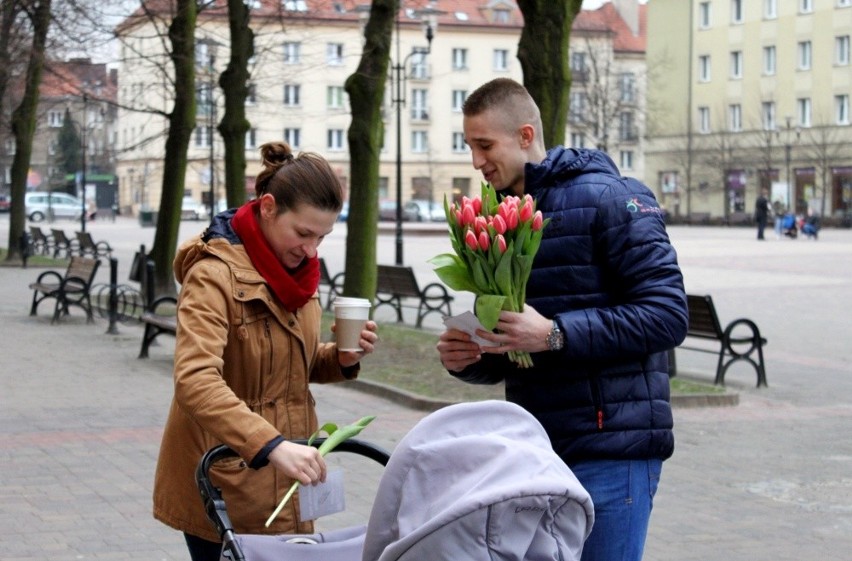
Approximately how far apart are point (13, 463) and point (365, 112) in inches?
331

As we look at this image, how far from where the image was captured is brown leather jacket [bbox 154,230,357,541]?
3451mm

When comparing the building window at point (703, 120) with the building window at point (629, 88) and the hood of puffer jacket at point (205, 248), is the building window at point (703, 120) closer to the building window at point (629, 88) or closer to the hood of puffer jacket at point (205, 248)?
the building window at point (629, 88)

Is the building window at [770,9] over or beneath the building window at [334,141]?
over

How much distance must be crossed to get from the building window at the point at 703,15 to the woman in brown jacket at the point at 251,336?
85.2 m

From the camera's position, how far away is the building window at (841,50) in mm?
77125

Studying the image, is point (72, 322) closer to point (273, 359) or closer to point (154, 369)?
point (154, 369)

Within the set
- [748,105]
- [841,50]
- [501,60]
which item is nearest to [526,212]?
[841,50]

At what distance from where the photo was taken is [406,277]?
66.4ft

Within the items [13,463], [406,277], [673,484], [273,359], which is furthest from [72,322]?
[273,359]

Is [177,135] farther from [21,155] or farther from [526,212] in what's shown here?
[526,212]

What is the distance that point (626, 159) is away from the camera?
355 ft

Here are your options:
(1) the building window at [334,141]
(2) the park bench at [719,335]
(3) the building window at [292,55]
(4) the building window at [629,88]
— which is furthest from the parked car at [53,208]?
(2) the park bench at [719,335]

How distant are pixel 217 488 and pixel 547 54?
10.1 meters

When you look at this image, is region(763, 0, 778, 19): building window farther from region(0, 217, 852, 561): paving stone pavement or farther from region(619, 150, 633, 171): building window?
region(0, 217, 852, 561): paving stone pavement
